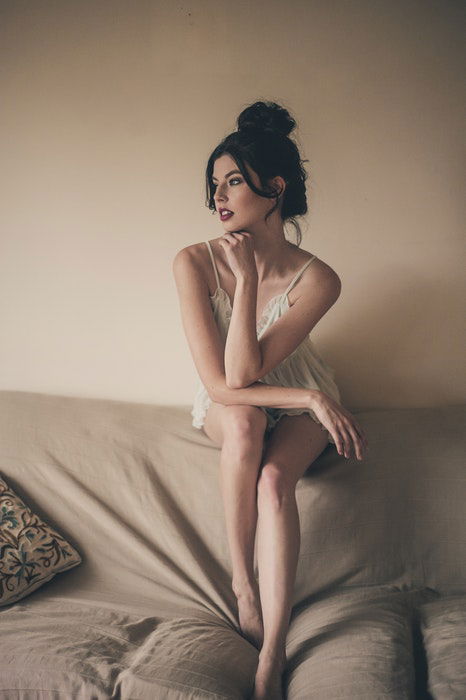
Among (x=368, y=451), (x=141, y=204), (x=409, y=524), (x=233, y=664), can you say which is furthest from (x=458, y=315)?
(x=233, y=664)

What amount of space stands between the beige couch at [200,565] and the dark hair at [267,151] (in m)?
0.70

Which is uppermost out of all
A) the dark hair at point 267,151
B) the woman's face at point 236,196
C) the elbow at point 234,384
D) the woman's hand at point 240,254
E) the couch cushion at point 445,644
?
the dark hair at point 267,151

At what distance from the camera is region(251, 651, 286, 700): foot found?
1.27 metres

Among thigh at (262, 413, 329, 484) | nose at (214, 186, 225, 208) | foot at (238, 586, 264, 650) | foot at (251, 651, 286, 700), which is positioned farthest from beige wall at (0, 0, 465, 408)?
foot at (251, 651, 286, 700)

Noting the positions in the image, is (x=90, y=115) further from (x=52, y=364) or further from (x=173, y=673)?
(x=173, y=673)

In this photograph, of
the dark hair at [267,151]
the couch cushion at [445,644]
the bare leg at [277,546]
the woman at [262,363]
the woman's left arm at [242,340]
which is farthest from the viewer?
the dark hair at [267,151]

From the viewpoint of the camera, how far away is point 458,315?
206cm

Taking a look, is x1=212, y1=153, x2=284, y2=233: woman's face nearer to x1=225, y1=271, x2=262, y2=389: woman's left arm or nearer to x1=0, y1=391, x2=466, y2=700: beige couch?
x1=225, y1=271, x2=262, y2=389: woman's left arm

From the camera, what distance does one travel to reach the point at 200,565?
168 cm

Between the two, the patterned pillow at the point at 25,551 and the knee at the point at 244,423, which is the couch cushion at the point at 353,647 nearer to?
the knee at the point at 244,423

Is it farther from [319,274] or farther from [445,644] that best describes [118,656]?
[319,274]

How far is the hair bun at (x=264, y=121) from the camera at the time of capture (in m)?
1.76

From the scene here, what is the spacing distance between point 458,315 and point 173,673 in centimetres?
138

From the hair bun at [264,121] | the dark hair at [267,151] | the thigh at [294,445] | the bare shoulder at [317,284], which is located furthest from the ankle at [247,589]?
the hair bun at [264,121]
